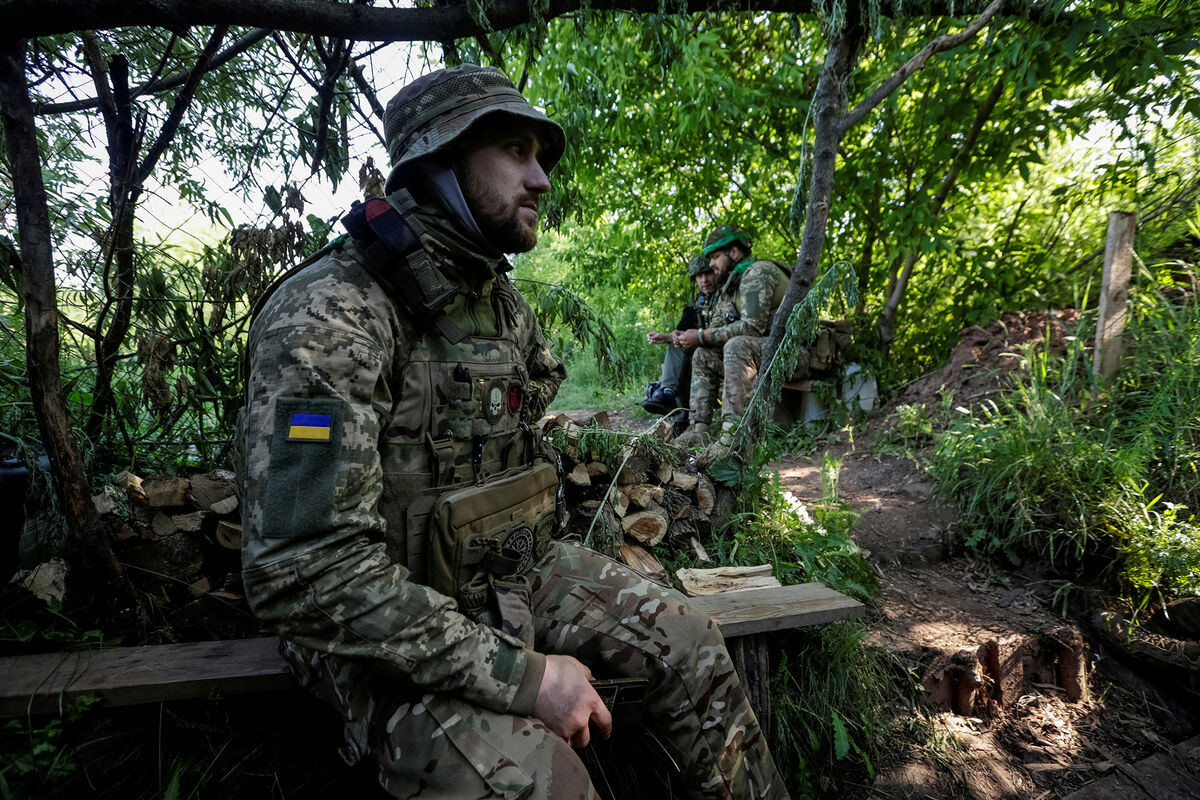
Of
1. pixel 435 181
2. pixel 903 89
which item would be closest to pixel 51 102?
pixel 435 181

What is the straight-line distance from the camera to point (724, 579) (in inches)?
95.7

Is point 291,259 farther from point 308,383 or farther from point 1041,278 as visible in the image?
point 1041,278

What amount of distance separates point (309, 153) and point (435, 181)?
1.54 metres

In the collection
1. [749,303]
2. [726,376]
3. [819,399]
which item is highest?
[749,303]

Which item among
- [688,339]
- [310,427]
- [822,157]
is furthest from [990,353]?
[310,427]

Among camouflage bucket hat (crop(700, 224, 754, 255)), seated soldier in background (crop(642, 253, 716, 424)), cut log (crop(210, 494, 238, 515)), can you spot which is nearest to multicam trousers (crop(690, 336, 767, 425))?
seated soldier in background (crop(642, 253, 716, 424))

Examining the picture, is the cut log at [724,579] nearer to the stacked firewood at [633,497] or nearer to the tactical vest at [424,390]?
the stacked firewood at [633,497]

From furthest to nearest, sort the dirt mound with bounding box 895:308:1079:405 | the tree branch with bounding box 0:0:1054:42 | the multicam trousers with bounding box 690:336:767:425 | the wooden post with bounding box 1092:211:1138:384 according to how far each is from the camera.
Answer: the multicam trousers with bounding box 690:336:767:425
the dirt mound with bounding box 895:308:1079:405
the wooden post with bounding box 1092:211:1138:384
the tree branch with bounding box 0:0:1054:42

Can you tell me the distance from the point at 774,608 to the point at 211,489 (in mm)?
2078

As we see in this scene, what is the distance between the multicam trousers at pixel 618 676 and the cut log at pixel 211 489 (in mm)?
787

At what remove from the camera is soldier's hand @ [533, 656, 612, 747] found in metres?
1.26

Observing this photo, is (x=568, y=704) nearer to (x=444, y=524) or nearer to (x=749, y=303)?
(x=444, y=524)

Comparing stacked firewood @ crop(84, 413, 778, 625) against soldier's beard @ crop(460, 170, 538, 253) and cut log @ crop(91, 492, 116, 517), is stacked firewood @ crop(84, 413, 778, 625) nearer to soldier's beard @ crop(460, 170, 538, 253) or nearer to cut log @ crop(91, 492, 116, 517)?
cut log @ crop(91, 492, 116, 517)

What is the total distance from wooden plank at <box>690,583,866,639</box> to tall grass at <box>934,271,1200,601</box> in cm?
177
